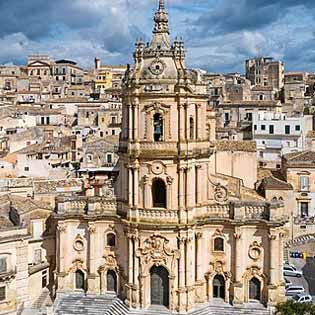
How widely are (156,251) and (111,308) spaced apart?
16.0ft

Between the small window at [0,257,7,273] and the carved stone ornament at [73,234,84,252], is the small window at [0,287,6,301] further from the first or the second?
the carved stone ornament at [73,234,84,252]

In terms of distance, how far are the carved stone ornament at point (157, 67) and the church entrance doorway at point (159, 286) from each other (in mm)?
12137

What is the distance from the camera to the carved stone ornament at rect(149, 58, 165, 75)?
1601 inches

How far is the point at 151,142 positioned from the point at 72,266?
408 inches

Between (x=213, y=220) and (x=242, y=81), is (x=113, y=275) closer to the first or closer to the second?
(x=213, y=220)

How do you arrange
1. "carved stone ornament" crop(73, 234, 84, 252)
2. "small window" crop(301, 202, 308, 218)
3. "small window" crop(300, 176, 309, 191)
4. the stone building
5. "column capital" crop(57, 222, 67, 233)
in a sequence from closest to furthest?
"column capital" crop(57, 222, 67, 233)
"carved stone ornament" crop(73, 234, 84, 252)
"small window" crop(300, 176, 309, 191)
"small window" crop(301, 202, 308, 218)
the stone building

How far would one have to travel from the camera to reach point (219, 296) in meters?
42.4

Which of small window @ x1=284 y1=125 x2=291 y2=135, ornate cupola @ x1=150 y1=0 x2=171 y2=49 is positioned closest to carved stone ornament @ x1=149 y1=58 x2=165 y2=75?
ornate cupola @ x1=150 y1=0 x2=171 y2=49

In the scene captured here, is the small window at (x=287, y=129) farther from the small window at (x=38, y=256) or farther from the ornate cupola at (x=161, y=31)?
the small window at (x=38, y=256)

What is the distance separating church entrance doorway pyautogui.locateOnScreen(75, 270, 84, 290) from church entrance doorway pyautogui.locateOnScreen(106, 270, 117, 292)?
184 centimetres

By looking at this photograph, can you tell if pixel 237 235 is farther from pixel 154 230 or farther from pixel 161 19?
pixel 161 19

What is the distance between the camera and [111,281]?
43719 mm

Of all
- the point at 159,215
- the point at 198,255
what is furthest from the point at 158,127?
the point at 198,255

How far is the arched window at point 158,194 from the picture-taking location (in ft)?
135
